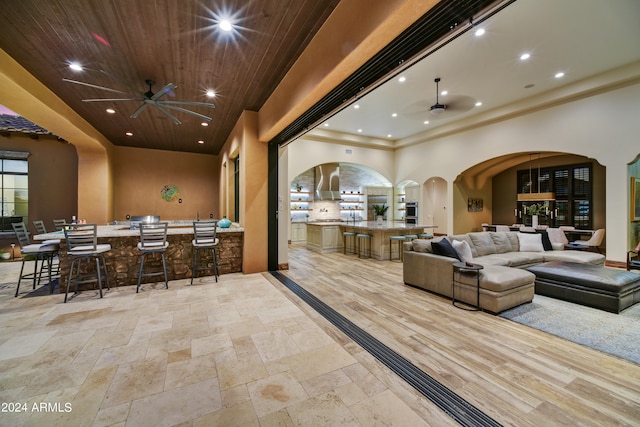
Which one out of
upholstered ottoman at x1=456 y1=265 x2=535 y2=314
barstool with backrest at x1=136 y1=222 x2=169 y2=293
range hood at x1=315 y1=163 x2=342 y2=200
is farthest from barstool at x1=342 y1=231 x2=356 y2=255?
barstool with backrest at x1=136 y1=222 x2=169 y2=293

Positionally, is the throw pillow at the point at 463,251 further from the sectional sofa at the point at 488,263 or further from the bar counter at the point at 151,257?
the bar counter at the point at 151,257

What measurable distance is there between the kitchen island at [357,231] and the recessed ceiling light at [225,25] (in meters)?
5.12

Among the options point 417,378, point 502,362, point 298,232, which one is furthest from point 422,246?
point 298,232

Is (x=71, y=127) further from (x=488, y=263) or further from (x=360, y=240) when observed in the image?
(x=488, y=263)

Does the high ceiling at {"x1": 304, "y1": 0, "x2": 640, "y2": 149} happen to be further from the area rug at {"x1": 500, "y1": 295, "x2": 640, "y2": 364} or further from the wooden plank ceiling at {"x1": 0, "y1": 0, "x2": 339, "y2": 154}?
the area rug at {"x1": 500, "y1": 295, "x2": 640, "y2": 364}

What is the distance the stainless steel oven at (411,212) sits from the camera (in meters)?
10.5

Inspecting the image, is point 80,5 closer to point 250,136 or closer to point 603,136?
point 250,136

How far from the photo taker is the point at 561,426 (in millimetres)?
1542

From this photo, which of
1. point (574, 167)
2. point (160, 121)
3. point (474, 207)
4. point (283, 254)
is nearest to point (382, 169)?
point (474, 207)

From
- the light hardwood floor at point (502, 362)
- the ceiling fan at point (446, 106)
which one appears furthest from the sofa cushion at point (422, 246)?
the ceiling fan at point (446, 106)

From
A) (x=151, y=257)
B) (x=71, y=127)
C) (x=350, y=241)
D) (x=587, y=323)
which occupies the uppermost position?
(x=71, y=127)

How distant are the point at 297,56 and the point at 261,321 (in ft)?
11.0

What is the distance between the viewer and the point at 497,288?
A: 3166 mm

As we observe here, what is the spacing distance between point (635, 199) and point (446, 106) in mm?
4780
